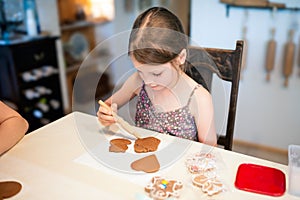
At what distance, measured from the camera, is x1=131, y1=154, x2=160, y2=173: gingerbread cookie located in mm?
853

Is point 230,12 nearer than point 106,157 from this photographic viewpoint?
No

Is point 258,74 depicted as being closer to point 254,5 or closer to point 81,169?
point 254,5

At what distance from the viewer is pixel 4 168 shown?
34.9 inches

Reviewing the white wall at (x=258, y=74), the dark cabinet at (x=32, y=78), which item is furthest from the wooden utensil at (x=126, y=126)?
the dark cabinet at (x=32, y=78)

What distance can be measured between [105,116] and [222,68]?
0.46 metres

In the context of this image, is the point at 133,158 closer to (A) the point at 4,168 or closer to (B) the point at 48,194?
(B) the point at 48,194

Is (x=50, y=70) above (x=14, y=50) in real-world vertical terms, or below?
below

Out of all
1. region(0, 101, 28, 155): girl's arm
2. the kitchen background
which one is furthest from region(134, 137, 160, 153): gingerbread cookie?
the kitchen background

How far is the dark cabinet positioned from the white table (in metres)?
1.37

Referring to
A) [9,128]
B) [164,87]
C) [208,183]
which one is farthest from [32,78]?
[208,183]

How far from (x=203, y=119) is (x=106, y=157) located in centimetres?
36

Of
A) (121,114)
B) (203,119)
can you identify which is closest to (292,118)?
(203,119)

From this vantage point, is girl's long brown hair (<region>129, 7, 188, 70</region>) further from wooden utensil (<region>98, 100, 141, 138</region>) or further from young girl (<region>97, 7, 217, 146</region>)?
wooden utensil (<region>98, 100, 141, 138</region>)

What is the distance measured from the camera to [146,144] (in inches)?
38.2
